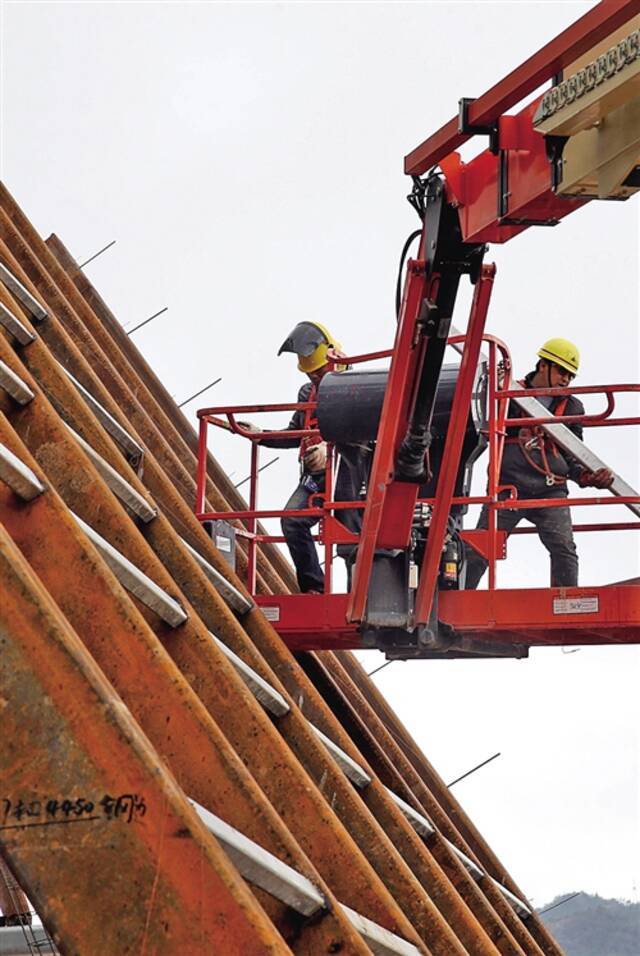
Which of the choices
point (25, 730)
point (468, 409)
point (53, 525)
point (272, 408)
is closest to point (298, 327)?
point (272, 408)

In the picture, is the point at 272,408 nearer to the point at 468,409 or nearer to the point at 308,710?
the point at 468,409

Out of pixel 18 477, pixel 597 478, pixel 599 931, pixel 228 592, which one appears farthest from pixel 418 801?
pixel 599 931

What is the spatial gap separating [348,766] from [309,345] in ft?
13.2

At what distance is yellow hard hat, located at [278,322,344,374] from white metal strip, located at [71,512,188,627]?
5476 millimetres

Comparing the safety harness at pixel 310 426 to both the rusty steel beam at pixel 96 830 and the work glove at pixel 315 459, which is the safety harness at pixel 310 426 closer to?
the work glove at pixel 315 459

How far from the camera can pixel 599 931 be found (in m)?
70.8

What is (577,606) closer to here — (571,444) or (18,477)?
(571,444)

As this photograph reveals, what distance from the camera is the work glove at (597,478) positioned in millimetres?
10438

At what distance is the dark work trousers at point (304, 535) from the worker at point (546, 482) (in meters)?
1.04

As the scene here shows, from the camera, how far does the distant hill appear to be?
7006 centimetres

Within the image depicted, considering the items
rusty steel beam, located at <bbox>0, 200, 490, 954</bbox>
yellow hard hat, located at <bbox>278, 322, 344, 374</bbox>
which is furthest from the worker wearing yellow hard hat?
rusty steel beam, located at <bbox>0, 200, 490, 954</bbox>

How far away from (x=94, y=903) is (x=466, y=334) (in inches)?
237

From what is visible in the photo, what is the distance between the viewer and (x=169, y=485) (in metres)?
8.86

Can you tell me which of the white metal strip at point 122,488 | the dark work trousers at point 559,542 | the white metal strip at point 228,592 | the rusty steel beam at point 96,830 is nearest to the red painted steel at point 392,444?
the dark work trousers at point 559,542
